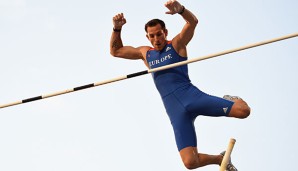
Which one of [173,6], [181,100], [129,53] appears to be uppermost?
[173,6]

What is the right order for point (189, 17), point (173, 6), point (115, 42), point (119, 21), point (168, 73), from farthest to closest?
point (115, 42), point (119, 21), point (168, 73), point (189, 17), point (173, 6)

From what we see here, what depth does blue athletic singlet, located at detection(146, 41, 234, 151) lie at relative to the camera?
743cm

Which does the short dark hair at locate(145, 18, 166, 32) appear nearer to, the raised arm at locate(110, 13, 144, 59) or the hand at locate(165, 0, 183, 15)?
the raised arm at locate(110, 13, 144, 59)

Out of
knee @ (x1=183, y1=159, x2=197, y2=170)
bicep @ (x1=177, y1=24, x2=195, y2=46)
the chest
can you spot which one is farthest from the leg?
bicep @ (x1=177, y1=24, x2=195, y2=46)

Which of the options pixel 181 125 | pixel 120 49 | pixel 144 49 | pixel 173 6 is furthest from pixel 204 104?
pixel 120 49

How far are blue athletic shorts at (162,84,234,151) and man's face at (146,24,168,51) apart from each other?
633mm

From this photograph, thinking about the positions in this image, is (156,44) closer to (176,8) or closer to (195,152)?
(176,8)

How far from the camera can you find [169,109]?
7.60 meters

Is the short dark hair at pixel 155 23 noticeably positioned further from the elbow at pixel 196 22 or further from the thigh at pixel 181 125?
the thigh at pixel 181 125

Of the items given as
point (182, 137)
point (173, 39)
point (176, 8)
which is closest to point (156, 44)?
point (173, 39)

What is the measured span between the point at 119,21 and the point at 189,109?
1.52 metres

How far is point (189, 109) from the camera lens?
745 centimetres

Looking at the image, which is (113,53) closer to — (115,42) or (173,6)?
(115,42)

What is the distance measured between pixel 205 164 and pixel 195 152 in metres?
0.25
